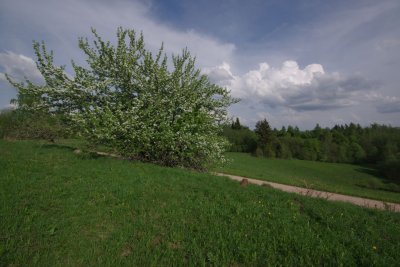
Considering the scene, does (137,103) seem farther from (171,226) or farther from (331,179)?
(331,179)

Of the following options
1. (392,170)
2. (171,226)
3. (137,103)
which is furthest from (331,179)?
(171,226)

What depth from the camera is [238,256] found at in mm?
4586

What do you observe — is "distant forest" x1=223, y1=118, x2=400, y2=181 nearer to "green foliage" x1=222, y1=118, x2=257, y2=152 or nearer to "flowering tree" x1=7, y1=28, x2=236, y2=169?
"green foliage" x1=222, y1=118, x2=257, y2=152

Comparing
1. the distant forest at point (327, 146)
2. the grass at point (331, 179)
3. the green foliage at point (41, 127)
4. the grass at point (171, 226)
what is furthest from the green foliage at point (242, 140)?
the grass at point (171, 226)

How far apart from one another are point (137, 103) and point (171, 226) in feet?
31.8

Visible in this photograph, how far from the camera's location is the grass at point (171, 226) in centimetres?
443

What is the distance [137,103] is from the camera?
13914mm

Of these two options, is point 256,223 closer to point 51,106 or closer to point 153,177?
point 153,177

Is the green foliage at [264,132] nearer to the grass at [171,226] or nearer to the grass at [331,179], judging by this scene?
the grass at [331,179]

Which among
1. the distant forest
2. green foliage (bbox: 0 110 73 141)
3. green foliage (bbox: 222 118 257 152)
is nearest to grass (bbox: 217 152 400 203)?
green foliage (bbox: 0 110 73 141)

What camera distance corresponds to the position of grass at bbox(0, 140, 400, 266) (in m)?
4.43

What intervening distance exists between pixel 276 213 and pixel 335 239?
5.12 ft

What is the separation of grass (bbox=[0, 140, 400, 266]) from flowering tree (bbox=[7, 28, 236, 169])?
15.5 feet

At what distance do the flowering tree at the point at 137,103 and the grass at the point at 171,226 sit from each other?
4715 mm
